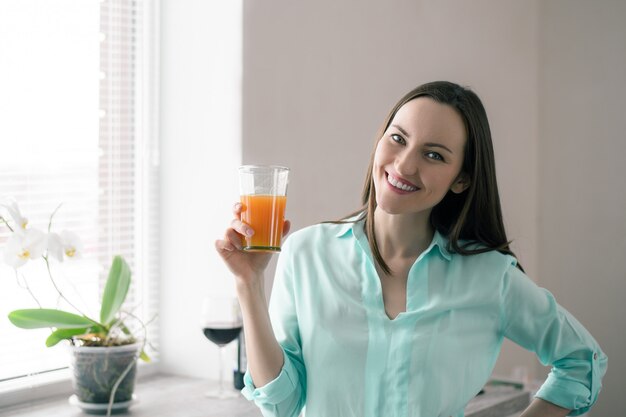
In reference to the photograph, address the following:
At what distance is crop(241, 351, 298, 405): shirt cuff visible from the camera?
1.74m

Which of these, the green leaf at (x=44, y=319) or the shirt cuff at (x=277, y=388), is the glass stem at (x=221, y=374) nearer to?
the green leaf at (x=44, y=319)

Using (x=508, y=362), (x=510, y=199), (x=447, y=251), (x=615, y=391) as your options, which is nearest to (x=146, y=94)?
(x=447, y=251)

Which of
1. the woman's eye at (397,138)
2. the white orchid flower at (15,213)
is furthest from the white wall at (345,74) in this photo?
the woman's eye at (397,138)

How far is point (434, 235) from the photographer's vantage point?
1912 mm

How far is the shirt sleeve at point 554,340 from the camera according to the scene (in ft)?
6.16

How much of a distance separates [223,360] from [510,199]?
1.66 metres

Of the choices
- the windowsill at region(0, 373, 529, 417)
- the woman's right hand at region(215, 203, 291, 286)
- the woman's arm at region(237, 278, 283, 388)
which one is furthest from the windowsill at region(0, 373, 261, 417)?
the woman's right hand at region(215, 203, 291, 286)

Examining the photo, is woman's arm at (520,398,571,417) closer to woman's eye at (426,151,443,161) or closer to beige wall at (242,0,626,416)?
woman's eye at (426,151,443,161)

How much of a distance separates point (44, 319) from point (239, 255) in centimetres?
78

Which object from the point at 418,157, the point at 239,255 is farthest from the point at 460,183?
the point at 239,255

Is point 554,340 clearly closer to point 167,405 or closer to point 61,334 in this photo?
point 167,405

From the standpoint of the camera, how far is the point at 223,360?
253cm

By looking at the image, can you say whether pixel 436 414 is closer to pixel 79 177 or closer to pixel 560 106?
pixel 79 177

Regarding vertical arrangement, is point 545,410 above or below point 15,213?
below
